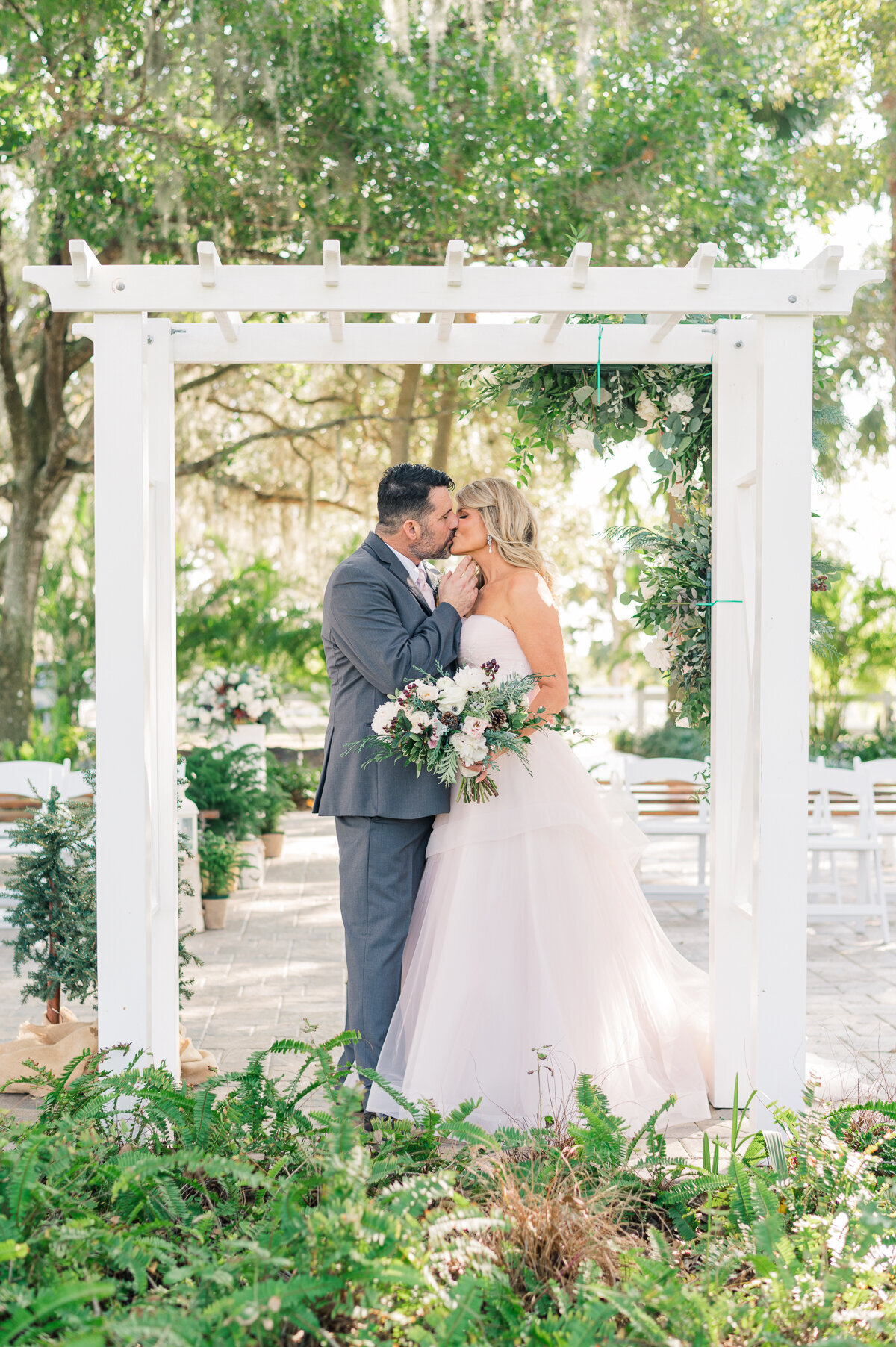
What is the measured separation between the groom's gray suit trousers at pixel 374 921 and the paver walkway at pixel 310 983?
25 centimetres

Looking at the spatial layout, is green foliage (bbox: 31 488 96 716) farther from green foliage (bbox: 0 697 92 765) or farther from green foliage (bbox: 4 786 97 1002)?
green foliage (bbox: 4 786 97 1002)

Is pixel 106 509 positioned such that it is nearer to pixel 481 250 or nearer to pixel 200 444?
pixel 481 250

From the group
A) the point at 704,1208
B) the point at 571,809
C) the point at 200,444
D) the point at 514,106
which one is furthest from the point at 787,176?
the point at 704,1208

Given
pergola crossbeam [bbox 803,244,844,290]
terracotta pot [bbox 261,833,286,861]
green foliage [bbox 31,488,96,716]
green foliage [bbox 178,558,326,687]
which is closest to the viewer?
pergola crossbeam [bbox 803,244,844,290]

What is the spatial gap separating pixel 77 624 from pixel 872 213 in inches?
400

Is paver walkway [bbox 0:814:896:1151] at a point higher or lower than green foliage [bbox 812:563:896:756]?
lower

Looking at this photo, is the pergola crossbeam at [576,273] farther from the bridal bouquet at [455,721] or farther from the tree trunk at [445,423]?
the tree trunk at [445,423]

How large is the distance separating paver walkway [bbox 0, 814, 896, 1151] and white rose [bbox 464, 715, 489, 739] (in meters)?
0.99

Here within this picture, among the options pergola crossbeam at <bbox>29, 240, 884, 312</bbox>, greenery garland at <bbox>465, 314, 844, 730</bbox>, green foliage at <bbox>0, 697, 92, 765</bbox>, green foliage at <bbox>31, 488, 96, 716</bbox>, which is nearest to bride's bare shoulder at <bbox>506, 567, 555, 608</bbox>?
greenery garland at <bbox>465, 314, 844, 730</bbox>

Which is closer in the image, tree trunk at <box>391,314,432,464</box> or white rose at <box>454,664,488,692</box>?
white rose at <box>454,664,488,692</box>

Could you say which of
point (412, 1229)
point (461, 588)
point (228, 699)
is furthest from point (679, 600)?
point (228, 699)

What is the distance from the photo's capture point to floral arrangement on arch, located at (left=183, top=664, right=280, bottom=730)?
8953 mm

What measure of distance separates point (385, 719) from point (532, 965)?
3.17 feet

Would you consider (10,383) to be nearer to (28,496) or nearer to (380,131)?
(28,496)
